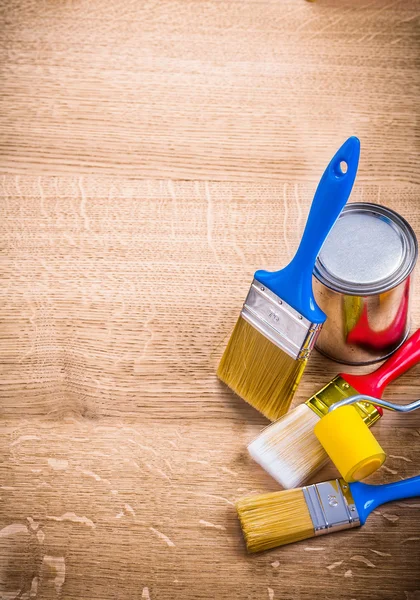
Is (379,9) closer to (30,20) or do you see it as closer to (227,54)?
(227,54)

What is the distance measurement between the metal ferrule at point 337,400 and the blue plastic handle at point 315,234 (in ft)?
0.37

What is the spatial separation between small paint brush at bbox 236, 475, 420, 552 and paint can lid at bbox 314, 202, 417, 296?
225 millimetres

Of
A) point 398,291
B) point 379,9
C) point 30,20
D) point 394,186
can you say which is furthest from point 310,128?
point 30,20

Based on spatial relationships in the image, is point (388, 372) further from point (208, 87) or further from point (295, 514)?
point (208, 87)

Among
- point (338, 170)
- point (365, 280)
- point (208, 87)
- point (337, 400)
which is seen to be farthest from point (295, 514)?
point (208, 87)

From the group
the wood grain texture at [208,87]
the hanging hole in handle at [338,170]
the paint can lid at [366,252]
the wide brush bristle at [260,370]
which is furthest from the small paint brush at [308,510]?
the wood grain texture at [208,87]

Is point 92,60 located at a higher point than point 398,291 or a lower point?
higher

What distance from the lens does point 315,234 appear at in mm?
779

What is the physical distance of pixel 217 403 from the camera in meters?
0.93

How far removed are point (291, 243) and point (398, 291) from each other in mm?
212

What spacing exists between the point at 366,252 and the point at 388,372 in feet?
0.49

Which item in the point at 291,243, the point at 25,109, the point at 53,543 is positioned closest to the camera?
the point at 53,543

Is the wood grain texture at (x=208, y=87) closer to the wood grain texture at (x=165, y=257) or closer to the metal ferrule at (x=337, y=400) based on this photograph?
the wood grain texture at (x=165, y=257)

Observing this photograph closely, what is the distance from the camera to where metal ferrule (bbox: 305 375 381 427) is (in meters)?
0.88
